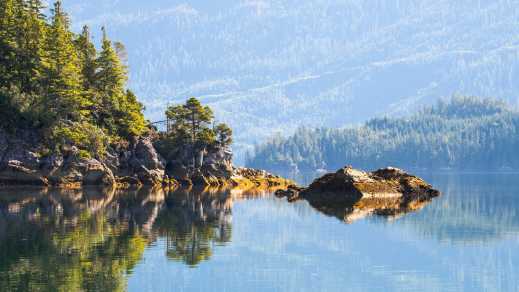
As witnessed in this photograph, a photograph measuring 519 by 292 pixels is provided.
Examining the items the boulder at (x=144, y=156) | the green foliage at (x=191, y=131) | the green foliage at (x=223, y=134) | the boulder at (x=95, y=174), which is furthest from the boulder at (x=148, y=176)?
the green foliage at (x=223, y=134)

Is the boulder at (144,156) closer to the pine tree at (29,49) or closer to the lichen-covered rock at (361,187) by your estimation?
the pine tree at (29,49)

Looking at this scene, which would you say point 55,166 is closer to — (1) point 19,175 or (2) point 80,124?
(1) point 19,175

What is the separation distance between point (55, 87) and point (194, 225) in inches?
2257

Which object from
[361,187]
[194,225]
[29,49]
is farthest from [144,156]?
[194,225]

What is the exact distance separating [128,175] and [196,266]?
8489cm

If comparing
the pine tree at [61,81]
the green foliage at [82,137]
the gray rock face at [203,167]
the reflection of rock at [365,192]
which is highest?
the pine tree at [61,81]

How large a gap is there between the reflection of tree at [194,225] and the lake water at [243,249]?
0.10m

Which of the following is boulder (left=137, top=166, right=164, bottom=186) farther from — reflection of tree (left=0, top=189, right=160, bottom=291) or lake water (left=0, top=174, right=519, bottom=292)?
reflection of tree (left=0, top=189, right=160, bottom=291)

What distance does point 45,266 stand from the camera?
4850 centimetres

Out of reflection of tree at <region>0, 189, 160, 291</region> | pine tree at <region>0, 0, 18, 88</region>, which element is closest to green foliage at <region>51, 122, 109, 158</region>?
pine tree at <region>0, 0, 18, 88</region>

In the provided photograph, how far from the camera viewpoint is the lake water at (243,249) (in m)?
45.9

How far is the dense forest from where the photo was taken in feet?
402

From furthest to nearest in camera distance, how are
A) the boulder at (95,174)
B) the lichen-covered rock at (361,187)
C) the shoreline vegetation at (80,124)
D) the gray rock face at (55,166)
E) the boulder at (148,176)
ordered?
1. the boulder at (148,176)
2. the boulder at (95,174)
3. the shoreline vegetation at (80,124)
4. the gray rock face at (55,166)
5. the lichen-covered rock at (361,187)

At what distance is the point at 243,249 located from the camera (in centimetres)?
5831
